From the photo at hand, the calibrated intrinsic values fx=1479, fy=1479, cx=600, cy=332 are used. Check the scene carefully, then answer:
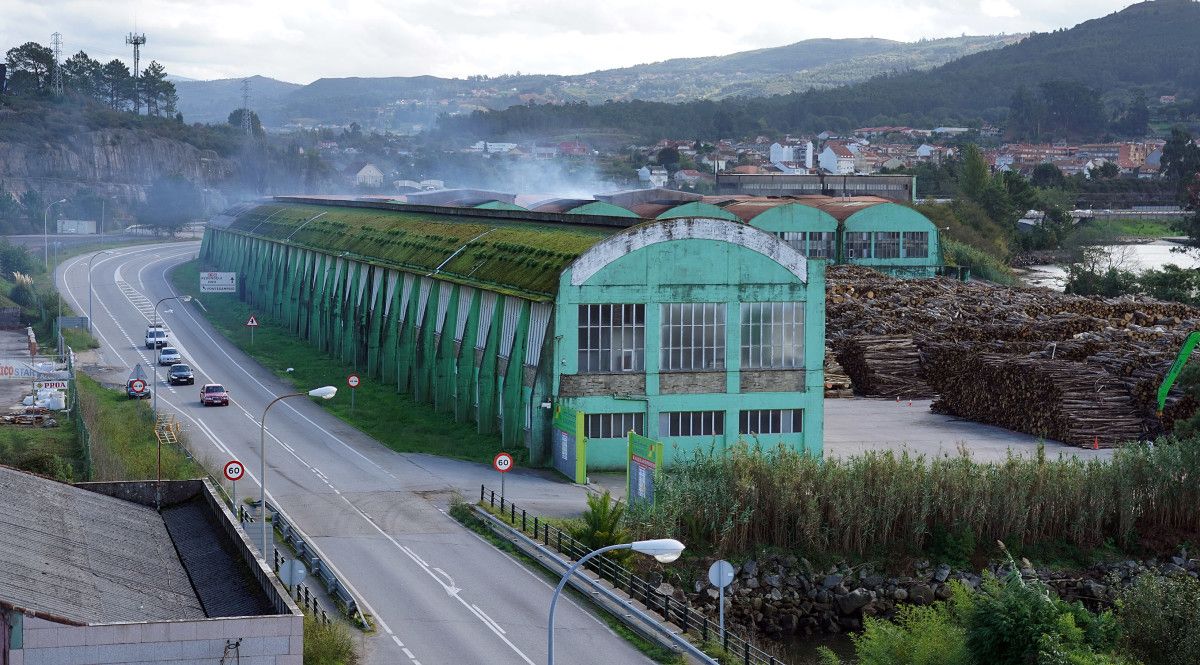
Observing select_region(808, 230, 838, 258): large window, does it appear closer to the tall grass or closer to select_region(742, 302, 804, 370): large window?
select_region(742, 302, 804, 370): large window

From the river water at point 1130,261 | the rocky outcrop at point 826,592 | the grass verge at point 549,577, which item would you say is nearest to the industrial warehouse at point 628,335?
the grass verge at point 549,577

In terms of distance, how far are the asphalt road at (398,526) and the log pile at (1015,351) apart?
17.9 meters

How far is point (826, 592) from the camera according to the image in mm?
34625

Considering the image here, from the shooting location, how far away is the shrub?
26641mm

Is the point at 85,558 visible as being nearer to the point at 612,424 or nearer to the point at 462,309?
the point at 612,424

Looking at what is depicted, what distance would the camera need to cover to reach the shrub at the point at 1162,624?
26.6 meters

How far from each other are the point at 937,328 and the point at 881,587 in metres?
30.7

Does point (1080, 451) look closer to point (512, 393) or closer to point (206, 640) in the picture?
point (512, 393)

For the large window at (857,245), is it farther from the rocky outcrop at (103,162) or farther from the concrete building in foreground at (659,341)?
the rocky outcrop at (103,162)

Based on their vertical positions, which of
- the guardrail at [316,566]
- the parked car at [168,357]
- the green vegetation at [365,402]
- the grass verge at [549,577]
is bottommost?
the grass verge at [549,577]

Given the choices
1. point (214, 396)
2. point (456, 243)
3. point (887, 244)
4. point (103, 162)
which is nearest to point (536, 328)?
point (456, 243)

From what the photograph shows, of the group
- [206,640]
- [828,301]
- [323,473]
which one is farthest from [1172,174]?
[206,640]

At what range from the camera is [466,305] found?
52.2 m

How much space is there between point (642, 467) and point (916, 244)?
57742 millimetres
